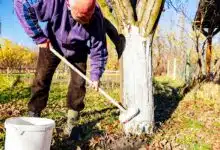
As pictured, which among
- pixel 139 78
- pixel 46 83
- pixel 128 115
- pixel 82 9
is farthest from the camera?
pixel 139 78

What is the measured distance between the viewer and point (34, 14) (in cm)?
458

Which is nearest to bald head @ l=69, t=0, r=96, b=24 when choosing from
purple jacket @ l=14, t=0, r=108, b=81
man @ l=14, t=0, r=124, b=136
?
man @ l=14, t=0, r=124, b=136

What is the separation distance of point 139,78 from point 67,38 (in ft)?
4.50

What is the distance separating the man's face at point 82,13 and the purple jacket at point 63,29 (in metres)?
0.19

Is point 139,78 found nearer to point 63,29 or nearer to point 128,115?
point 128,115

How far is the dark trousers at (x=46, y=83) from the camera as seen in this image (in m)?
5.00

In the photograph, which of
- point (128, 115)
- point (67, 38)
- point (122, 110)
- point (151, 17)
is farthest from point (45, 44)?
point (151, 17)

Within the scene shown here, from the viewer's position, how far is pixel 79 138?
5203 millimetres

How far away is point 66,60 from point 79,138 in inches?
42.2

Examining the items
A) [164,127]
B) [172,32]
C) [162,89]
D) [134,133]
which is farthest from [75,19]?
[172,32]

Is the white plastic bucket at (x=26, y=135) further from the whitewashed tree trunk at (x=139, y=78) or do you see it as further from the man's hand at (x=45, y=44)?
the whitewashed tree trunk at (x=139, y=78)

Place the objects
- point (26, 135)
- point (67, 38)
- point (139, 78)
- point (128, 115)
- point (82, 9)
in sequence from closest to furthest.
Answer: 1. point (26, 135)
2. point (82, 9)
3. point (67, 38)
4. point (128, 115)
5. point (139, 78)

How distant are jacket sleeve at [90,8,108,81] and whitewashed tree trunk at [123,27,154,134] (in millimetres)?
794

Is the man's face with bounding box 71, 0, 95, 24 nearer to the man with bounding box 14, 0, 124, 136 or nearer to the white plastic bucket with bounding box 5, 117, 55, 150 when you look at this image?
the man with bounding box 14, 0, 124, 136
